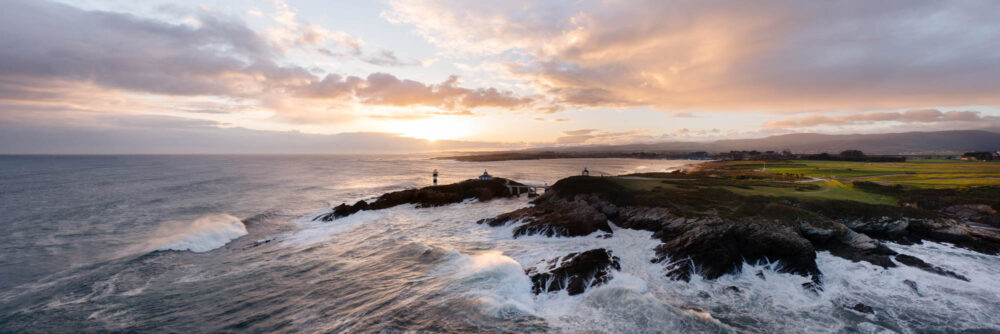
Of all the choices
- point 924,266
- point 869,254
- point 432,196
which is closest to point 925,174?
point 924,266

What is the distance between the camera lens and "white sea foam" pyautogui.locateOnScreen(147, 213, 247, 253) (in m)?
22.7

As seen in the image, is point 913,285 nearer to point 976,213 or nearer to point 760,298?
point 760,298

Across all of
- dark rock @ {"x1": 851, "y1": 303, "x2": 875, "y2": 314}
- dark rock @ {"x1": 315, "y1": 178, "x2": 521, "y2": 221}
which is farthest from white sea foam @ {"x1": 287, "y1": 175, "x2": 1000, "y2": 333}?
dark rock @ {"x1": 315, "y1": 178, "x2": 521, "y2": 221}

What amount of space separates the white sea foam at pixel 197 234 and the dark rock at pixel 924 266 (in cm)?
3926

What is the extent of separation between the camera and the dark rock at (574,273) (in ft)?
48.4

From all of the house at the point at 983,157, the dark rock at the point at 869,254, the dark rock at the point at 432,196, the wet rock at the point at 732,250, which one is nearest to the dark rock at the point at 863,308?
the wet rock at the point at 732,250

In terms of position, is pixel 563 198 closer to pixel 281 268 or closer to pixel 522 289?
pixel 522 289

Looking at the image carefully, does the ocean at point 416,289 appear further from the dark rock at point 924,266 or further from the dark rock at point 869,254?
the dark rock at point 924,266

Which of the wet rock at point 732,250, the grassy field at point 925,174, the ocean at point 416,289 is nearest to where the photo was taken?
the ocean at point 416,289

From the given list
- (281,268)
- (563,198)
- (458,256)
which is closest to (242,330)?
(281,268)

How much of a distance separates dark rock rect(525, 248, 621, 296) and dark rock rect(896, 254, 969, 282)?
1368 cm

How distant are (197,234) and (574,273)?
27120 mm

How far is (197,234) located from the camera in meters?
24.7

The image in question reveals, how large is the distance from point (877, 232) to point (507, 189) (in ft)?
118
